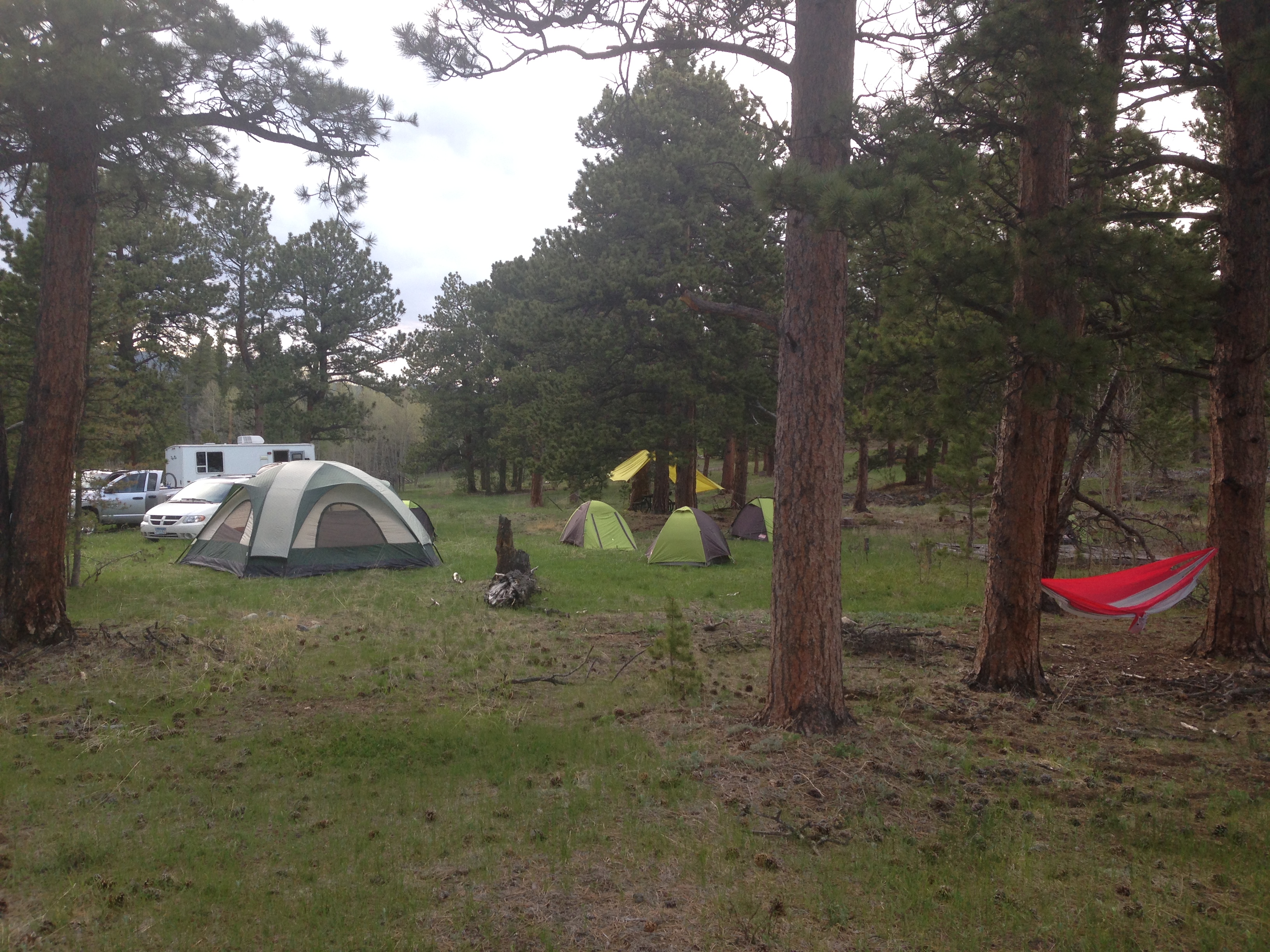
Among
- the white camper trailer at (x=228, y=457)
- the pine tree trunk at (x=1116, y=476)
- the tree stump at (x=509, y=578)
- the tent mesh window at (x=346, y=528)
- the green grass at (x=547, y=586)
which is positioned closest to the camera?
the green grass at (x=547, y=586)

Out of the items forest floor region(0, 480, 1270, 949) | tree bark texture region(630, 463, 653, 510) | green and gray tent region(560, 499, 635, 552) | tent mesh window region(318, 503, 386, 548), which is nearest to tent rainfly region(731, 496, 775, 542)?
green and gray tent region(560, 499, 635, 552)

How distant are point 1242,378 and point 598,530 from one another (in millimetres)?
11186

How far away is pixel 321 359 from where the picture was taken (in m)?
33.3

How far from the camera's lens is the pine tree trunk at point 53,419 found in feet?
24.9

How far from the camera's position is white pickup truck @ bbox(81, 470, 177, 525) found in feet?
64.6

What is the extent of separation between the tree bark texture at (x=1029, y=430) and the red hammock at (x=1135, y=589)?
1123 mm

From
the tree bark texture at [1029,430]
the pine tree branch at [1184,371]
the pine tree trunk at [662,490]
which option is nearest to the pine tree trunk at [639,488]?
the pine tree trunk at [662,490]

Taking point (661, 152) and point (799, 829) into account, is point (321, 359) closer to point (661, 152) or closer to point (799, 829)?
point (661, 152)

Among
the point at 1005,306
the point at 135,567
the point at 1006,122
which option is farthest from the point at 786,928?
the point at 135,567

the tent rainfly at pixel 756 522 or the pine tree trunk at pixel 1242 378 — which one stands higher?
the pine tree trunk at pixel 1242 378

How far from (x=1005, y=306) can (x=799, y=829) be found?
4.60 metres

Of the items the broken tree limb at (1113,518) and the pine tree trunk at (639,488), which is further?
the pine tree trunk at (639,488)

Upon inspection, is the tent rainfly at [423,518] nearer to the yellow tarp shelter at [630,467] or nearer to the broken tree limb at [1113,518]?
the yellow tarp shelter at [630,467]

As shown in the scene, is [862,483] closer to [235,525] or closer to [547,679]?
[235,525]
